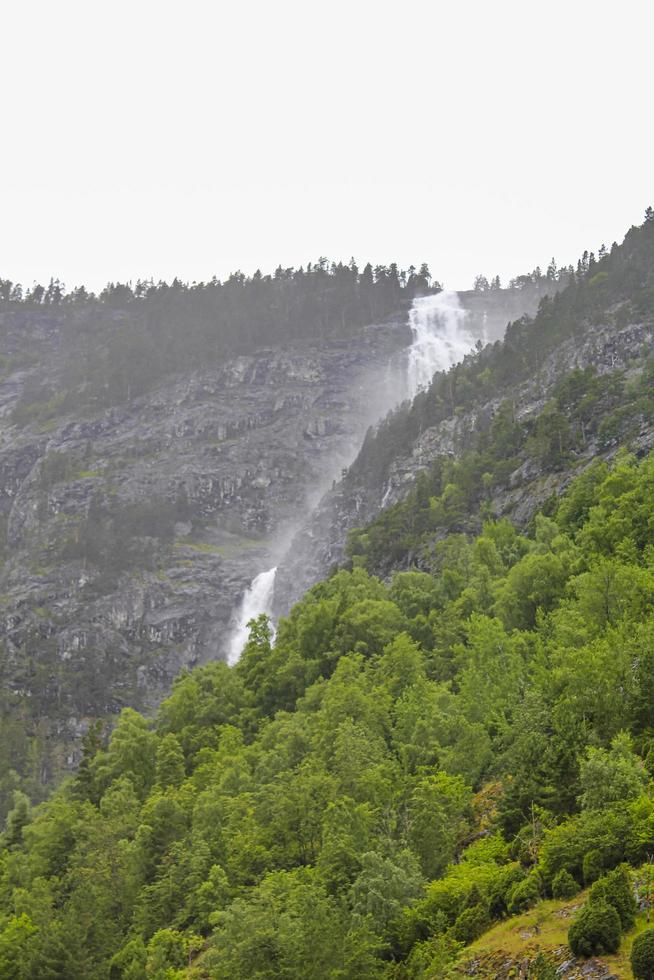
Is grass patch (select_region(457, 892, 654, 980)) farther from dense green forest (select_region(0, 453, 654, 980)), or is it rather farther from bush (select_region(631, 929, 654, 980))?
bush (select_region(631, 929, 654, 980))

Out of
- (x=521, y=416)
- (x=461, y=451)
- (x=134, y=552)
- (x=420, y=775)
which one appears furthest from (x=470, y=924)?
(x=134, y=552)

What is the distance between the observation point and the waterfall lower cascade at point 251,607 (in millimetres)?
146125

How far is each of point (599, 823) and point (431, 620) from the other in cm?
4712

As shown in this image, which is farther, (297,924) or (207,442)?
(207,442)

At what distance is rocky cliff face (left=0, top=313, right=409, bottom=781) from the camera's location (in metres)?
145

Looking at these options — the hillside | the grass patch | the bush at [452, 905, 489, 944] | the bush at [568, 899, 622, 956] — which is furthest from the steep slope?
the bush at [568, 899, 622, 956]

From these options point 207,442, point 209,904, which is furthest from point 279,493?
point 209,904

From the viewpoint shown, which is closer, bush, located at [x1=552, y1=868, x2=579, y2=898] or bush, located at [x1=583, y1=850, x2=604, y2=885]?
bush, located at [x1=583, y1=850, x2=604, y2=885]

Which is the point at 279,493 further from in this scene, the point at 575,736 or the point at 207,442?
the point at 575,736

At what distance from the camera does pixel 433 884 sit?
1182 inches

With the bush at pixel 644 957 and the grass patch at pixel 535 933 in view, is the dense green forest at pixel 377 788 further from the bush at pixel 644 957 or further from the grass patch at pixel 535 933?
the bush at pixel 644 957

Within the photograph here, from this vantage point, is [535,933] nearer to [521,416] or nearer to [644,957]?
[644,957]

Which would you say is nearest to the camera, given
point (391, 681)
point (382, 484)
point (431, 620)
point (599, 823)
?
point (599, 823)

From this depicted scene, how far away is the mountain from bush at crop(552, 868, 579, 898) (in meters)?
0.08
